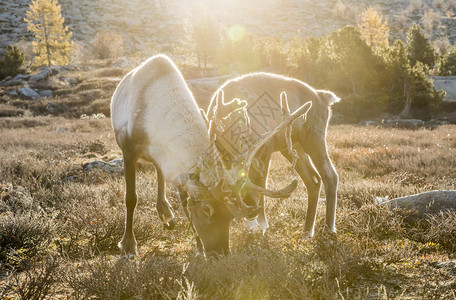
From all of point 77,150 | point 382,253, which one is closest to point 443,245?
point 382,253

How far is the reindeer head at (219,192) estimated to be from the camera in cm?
293

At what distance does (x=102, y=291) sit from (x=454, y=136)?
1625 centimetres

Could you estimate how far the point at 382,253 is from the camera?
151 inches

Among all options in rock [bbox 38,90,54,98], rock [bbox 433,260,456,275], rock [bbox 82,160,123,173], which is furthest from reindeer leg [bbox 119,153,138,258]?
rock [bbox 38,90,54,98]

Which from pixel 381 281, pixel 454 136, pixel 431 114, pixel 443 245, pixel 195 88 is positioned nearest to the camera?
pixel 381 281

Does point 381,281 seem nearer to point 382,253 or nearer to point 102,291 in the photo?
point 382,253

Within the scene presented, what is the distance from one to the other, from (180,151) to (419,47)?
41.6 m

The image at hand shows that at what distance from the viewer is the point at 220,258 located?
10.2 ft

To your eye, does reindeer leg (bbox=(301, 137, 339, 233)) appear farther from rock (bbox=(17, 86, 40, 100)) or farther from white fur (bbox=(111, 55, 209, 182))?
rock (bbox=(17, 86, 40, 100))

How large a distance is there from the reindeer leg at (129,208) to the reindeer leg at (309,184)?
2.30 m

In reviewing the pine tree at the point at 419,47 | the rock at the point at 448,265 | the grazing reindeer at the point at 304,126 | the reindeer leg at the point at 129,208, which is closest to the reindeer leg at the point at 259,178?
the grazing reindeer at the point at 304,126

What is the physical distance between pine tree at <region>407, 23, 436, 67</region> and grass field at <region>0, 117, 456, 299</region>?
113 feet

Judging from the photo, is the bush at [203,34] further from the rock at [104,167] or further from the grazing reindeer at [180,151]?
the grazing reindeer at [180,151]

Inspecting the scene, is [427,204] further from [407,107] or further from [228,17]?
[228,17]
